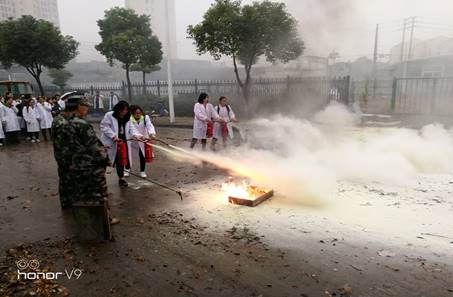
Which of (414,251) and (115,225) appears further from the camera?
(115,225)

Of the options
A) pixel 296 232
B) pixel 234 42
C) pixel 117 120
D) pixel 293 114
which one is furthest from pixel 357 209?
pixel 293 114

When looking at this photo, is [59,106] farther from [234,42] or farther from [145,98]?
[234,42]

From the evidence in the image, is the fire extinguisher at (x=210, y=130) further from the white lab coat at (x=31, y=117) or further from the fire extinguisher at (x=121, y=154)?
the white lab coat at (x=31, y=117)

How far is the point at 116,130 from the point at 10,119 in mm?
8562

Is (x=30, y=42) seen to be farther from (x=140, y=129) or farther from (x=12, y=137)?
(x=140, y=129)

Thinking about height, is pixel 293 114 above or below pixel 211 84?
below

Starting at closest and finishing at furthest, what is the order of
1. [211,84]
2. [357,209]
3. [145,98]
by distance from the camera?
1. [357,209]
2. [211,84]
3. [145,98]

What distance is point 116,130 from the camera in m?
7.25

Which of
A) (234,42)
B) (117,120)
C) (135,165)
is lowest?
(135,165)

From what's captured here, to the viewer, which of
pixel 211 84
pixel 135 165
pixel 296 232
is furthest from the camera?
pixel 211 84

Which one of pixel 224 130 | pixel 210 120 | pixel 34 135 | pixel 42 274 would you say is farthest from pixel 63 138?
pixel 34 135

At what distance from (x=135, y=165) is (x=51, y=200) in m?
2.96

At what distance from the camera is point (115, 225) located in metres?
5.41

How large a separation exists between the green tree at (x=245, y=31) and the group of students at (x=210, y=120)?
677 centimetres
